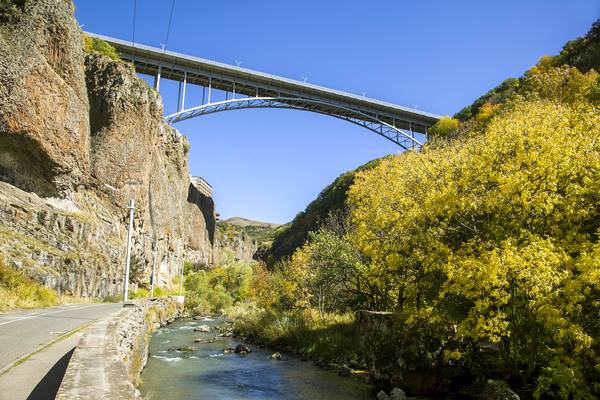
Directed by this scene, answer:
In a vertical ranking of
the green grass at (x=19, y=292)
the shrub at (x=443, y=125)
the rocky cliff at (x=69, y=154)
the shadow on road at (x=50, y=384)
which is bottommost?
the shadow on road at (x=50, y=384)

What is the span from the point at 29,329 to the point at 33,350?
12.6 feet

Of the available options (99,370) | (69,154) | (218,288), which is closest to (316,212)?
(218,288)

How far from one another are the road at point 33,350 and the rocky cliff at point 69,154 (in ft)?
32.7

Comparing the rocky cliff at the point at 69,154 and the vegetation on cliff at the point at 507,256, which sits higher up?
the rocky cliff at the point at 69,154

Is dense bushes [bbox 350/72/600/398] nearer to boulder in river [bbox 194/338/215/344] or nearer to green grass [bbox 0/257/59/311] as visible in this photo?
boulder in river [bbox 194/338/215/344]

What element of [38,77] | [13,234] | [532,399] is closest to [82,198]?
[38,77]

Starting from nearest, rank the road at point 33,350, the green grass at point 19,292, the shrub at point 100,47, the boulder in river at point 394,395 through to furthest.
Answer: the road at point 33,350 → the boulder in river at point 394,395 → the green grass at point 19,292 → the shrub at point 100,47

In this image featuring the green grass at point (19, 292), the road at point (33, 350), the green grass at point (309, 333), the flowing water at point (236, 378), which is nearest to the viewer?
the road at point (33, 350)

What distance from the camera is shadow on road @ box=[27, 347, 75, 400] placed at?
25.9 feet

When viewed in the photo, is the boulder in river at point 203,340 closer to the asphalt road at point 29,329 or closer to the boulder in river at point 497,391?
the asphalt road at point 29,329

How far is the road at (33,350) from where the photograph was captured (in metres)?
8.41

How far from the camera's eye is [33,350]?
11.4 metres

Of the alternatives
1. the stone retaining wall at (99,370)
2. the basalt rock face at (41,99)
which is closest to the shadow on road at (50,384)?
the stone retaining wall at (99,370)

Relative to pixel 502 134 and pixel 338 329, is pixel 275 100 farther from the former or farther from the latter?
pixel 502 134
